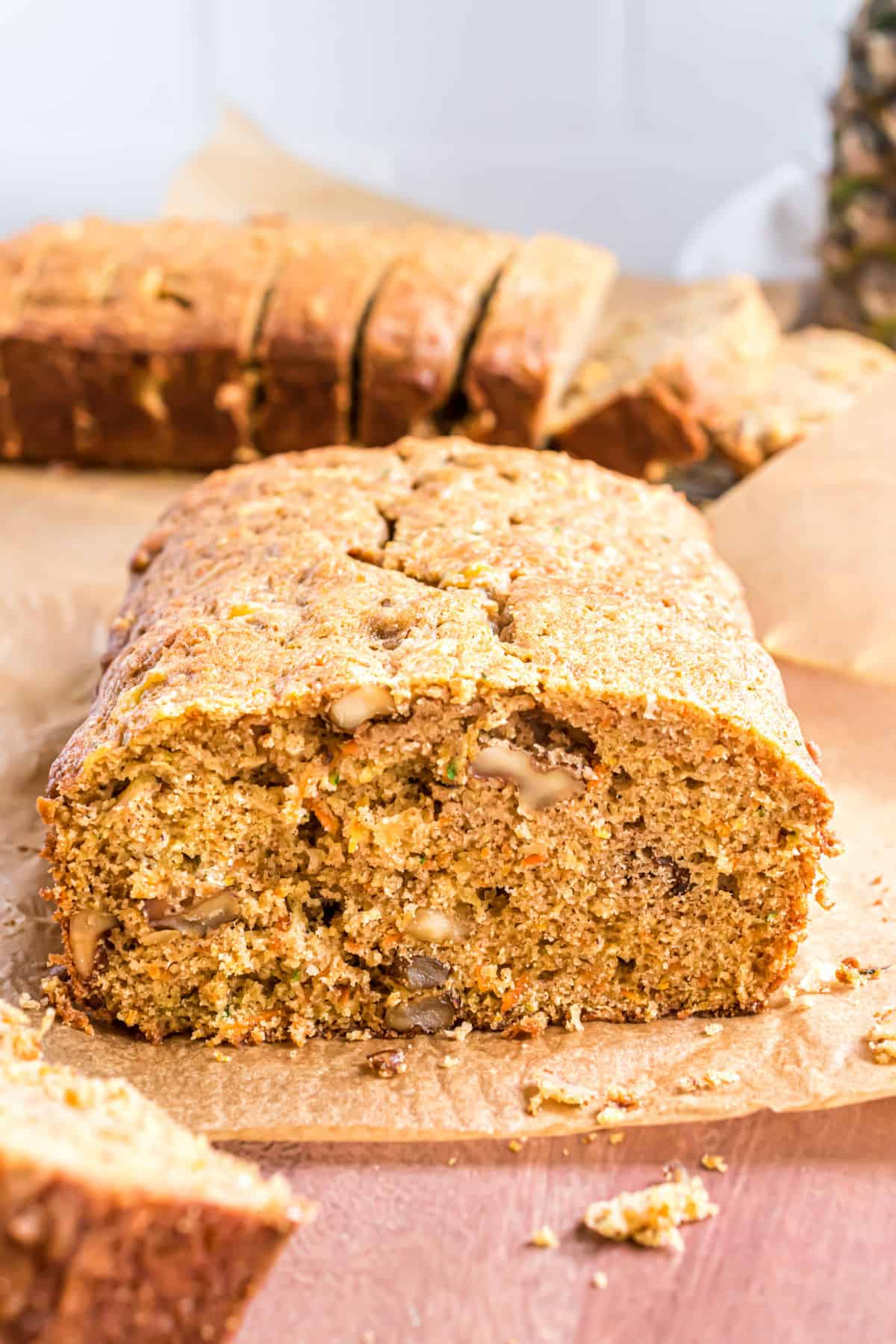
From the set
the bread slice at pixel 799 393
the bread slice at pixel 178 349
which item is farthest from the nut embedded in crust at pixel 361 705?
the bread slice at pixel 178 349

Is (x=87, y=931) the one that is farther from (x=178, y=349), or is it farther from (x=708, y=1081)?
(x=178, y=349)

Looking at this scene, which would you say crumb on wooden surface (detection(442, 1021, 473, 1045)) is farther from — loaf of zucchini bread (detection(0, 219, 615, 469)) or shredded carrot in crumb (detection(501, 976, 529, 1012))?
loaf of zucchini bread (detection(0, 219, 615, 469))

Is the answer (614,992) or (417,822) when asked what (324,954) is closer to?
(417,822)

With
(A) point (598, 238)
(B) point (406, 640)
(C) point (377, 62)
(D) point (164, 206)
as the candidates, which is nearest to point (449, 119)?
(C) point (377, 62)

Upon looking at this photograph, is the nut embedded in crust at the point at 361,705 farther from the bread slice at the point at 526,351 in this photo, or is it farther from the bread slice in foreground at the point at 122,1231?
the bread slice at the point at 526,351

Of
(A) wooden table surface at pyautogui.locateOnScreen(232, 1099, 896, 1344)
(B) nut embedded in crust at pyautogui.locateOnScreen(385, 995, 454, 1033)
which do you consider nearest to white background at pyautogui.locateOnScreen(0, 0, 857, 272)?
(B) nut embedded in crust at pyautogui.locateOnScreen(385, 995, 454, 1033)

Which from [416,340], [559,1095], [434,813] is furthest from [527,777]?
[416,340]
